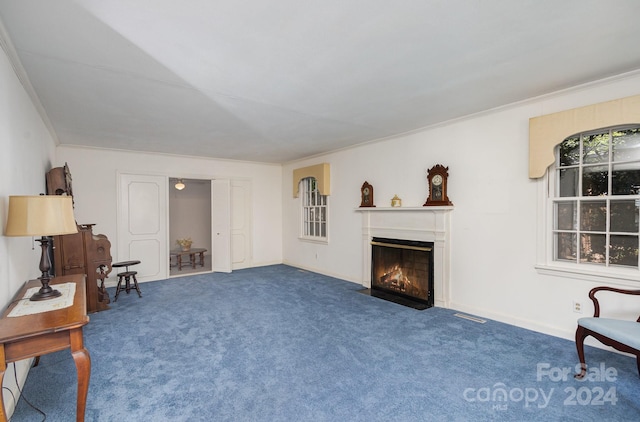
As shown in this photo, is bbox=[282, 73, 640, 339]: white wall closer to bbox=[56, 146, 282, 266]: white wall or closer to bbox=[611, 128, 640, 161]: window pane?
bbox=[611, 128, 640, 161]: window pane

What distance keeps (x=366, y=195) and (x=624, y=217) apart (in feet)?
10.3

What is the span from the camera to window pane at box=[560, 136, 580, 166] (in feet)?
10.1

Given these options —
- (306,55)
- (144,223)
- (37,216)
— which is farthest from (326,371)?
(144,223)

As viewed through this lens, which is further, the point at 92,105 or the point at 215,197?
the point at 215,197

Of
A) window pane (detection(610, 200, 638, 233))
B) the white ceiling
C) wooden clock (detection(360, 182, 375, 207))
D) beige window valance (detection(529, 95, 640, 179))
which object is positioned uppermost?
the white ceiling

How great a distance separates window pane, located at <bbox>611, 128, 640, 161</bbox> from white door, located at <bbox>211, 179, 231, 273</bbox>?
19.7 ft

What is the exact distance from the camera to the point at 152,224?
585 cm

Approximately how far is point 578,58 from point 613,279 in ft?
6.50

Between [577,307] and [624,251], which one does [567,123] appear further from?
[577,307]

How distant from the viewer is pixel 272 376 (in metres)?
2.45

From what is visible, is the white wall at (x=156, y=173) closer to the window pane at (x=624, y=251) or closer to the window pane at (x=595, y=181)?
the window pane at (x=595, y=181)

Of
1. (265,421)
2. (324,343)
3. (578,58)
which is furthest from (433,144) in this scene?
(265,421)

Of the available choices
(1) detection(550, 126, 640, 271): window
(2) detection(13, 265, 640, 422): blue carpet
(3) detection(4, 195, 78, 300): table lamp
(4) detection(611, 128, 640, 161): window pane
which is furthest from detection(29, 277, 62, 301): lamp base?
(4) detection(611, 128, 640, 161): window pane

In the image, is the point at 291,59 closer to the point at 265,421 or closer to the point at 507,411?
the point at 265,421
